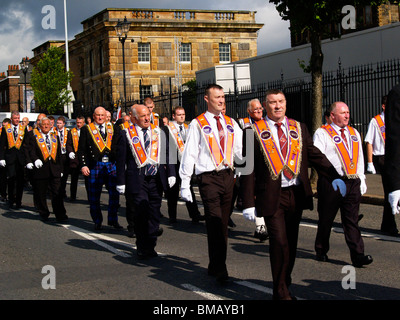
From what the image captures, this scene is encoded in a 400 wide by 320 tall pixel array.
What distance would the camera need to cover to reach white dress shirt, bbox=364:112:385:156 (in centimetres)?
989

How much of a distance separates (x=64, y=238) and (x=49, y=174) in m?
2.81

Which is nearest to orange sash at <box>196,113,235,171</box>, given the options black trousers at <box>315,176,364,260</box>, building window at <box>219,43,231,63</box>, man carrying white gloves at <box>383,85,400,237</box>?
black trousers at <box>315,176,364,260</box>

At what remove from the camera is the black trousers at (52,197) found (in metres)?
11.9

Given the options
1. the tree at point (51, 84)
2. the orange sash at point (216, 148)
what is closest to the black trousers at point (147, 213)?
the orange sash at point (216, 148)

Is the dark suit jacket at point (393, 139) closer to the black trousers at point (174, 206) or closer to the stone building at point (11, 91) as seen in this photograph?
the black trousers at point (174, 206)

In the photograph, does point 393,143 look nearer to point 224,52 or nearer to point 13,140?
point 13,140

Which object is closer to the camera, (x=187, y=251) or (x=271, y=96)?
(x=271, y=96)

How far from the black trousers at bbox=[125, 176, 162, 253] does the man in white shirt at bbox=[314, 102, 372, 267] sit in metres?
2.09

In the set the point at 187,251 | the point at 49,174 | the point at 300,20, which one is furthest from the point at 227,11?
the point at 187,251

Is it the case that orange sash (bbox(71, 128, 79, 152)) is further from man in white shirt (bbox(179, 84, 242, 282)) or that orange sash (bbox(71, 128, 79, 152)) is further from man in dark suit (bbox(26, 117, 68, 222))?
man in white shirt (bbox(179, 84, 242, 282))

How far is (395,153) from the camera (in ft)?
14.4

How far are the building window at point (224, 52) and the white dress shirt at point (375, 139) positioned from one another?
153 ft
